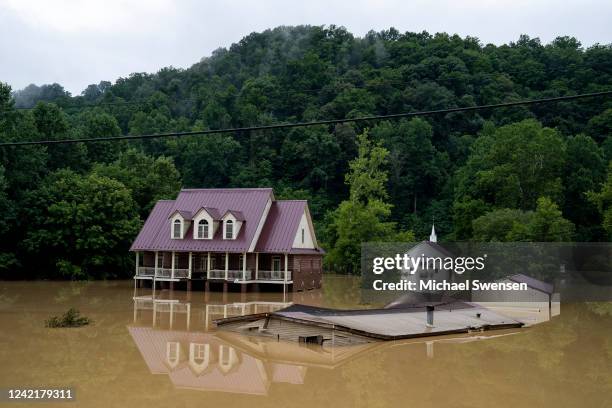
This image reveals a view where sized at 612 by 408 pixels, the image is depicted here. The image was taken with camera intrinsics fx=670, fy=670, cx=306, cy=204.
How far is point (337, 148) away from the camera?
74.3 meters

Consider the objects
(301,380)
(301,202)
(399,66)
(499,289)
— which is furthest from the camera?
(399,66)

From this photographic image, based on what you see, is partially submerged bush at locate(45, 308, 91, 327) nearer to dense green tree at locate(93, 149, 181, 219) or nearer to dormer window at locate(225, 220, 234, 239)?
dormer window at locate(225, 220, 234, 239)

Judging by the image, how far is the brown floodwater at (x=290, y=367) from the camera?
41.5 feet

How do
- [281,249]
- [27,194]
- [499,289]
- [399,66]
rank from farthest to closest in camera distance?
[399,66] → [27,194] → [281,249] → [499,289]

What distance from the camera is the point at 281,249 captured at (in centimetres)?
3634

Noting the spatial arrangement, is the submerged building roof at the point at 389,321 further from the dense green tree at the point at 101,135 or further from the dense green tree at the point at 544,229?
the dense green tree at the point at 101,135

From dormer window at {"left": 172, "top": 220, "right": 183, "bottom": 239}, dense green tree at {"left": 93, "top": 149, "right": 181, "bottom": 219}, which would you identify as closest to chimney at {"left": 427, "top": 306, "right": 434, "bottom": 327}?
dormer window at {"left": 172, "top": 220, "right": 183, "bottom": 239}

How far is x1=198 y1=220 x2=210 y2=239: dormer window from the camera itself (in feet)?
123

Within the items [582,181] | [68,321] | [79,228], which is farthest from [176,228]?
[582,181]

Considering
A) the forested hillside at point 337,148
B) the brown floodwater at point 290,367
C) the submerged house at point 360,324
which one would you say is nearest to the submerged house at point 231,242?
the forested hillside at point 337,148

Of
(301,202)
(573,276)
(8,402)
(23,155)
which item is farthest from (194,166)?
(8,402)

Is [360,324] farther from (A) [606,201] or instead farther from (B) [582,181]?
(B) [582,181]

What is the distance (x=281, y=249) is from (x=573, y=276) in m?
20.7

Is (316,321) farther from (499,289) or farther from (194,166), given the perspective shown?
(194,166)
